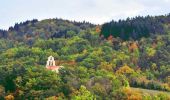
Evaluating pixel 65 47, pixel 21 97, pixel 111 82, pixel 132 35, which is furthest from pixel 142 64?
pixel 21 97

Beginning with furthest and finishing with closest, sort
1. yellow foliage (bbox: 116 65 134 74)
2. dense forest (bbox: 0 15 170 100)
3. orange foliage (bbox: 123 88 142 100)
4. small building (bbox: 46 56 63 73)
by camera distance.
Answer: yellow foliage (bbox: 116 65 134 74), small building (bbox: 46 56 63 73), orange foliage (bbox: 123 88 142 100), dense forest (bbox: 0 15 170 100)

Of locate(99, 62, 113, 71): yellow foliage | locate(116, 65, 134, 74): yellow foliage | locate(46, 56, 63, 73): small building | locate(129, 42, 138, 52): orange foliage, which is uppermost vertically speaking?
locate(129, 42, 138, 52): orange foliage

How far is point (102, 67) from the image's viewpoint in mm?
167625

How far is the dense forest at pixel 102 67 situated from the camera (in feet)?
381

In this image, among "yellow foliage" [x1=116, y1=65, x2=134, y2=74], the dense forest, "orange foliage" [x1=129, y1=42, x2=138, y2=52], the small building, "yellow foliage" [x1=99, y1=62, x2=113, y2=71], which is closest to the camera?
the dense forest

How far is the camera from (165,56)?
16812cm

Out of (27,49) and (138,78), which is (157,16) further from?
(138,78)

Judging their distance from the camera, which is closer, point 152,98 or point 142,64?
point 152,98

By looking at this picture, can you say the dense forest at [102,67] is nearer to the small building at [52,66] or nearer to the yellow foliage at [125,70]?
the yellow foliage at [125,70]

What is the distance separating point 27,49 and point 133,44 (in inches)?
1168

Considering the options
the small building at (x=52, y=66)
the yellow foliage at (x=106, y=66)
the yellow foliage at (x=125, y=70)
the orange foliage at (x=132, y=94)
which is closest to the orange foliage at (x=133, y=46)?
the yellow foliage at (x=106, y=66)

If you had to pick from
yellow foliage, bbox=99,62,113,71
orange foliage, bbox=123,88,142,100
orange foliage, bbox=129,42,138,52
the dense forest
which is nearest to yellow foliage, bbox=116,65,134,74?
the dense forest

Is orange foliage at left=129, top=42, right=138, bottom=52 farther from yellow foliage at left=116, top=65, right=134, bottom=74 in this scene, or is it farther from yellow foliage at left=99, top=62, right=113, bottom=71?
yellow foliage at left=116, top=65, right=134, bottom=74

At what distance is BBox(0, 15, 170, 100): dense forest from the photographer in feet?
381
